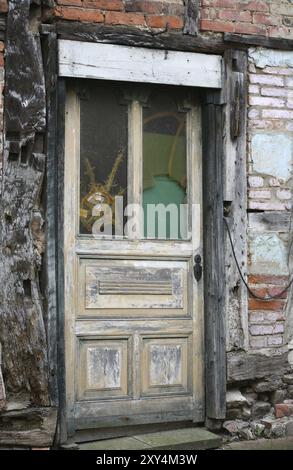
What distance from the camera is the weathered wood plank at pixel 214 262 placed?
18.3 feet

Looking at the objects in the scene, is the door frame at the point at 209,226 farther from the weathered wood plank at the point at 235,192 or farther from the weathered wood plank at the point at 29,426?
the weathered wood plank at the point at 29,426

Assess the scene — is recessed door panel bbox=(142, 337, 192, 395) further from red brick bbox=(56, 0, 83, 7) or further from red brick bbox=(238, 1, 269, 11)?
red brick bbox=(238, 1, 269, 11)

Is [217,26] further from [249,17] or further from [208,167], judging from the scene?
[208,167]

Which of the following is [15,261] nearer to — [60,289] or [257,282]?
[60,289]

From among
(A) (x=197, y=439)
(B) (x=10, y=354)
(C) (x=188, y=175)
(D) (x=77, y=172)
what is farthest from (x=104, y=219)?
(A) (x=197, y=439)

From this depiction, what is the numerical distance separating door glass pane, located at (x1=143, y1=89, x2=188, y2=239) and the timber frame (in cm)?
17

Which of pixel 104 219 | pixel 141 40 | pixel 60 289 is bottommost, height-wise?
pixel 60 289

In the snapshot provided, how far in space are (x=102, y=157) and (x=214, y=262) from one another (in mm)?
1072

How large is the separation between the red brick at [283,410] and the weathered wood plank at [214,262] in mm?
448

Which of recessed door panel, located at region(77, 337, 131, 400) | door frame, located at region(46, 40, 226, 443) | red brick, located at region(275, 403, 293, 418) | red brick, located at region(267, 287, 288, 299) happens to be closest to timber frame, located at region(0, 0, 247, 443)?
door frame, located at region(46, 40, 226, 443)

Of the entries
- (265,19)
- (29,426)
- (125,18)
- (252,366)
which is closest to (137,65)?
(125,18)

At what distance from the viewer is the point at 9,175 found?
16.5 feet

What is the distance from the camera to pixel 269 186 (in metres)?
5.78

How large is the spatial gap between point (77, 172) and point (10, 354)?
130 centimetres
